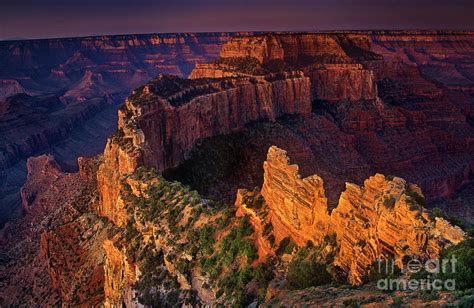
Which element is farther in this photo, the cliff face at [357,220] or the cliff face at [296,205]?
the cliff face at [296,205]

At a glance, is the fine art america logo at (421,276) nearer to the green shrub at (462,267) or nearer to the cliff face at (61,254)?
the green shrub at (462,267)

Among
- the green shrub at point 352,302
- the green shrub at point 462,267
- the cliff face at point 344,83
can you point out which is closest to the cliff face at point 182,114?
the cliff face at point 344,83

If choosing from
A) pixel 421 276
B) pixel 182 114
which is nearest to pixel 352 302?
pixel 421 276

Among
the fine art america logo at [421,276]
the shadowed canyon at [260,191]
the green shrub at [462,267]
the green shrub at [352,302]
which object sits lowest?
the shadowed canyon at [260,191]

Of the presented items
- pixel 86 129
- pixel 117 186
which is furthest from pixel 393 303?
pixel 86 129

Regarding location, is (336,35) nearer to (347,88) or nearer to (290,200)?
(347,88)

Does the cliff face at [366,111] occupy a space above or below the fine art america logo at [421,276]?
below

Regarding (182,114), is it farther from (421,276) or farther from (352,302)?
(421,276)
